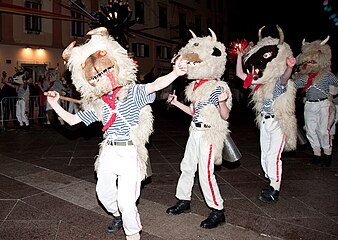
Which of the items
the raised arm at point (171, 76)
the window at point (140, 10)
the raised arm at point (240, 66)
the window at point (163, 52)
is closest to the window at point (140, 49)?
the window at point (163, 52)

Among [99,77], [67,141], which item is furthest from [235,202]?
[67,141]

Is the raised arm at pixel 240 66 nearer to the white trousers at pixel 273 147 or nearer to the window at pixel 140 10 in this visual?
the white trousers at pixel 273 147

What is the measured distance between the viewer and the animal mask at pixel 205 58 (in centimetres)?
404

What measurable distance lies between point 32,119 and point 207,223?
11568 mm

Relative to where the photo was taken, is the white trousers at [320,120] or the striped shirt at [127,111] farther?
the white trousers at [320,120]

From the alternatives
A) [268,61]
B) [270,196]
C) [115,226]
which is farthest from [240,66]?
[115,226]

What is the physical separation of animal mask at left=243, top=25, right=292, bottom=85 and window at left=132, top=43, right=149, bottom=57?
21980 millimetres

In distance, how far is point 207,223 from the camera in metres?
4.04

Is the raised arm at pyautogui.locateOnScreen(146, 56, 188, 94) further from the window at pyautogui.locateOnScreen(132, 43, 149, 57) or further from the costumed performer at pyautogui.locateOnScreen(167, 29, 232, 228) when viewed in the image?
the window at pyautogui.locateOnScreen(132, 43, 149, 57)

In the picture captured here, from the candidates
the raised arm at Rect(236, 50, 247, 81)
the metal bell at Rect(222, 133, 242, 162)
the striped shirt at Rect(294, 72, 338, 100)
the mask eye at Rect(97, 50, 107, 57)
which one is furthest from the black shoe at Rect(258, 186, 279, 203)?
the mask eye at Rect(97, 50, 107, 57)

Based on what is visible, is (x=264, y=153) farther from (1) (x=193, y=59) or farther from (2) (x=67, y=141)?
(2) (x=67, y=141)

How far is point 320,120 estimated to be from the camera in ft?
21.4

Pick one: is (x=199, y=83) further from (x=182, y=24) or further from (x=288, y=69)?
(x=182, y=24)

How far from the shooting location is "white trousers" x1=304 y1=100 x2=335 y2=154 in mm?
6453
